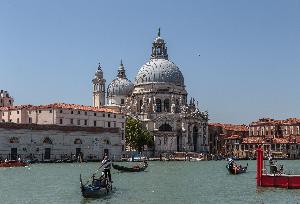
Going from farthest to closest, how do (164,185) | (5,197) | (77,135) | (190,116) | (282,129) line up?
(282,129), (190,116), (77,135), (164,185), (5,197)

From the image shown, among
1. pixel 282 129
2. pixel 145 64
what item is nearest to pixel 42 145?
pixel 145 64

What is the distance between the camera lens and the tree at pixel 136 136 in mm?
90562

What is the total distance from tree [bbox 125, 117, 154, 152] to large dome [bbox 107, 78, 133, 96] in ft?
72.0

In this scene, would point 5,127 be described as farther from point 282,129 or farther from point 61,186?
point 282,129

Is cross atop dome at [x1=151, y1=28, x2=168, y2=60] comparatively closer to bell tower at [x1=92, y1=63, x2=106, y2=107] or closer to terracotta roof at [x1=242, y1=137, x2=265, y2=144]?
bell tower at [x1=92, y1=63, x2=106, y2=107]

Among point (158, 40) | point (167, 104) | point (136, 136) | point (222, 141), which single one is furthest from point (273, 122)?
point (136, 136)

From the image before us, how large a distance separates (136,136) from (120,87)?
26.8 metres

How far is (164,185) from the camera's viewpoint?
3441 cm

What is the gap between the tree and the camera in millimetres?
90562

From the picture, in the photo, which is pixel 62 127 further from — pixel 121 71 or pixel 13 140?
pixel 121 71

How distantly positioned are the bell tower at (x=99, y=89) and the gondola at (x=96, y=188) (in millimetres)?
82002

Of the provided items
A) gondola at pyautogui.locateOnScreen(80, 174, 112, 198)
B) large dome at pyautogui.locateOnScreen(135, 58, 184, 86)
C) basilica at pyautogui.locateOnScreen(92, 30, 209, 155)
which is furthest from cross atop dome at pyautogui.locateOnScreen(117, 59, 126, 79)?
gondola at pyautogui.locateOnScreen(80, 174, 112, 198)

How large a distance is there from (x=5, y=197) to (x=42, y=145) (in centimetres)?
4111

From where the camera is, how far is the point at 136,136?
91000 mm
